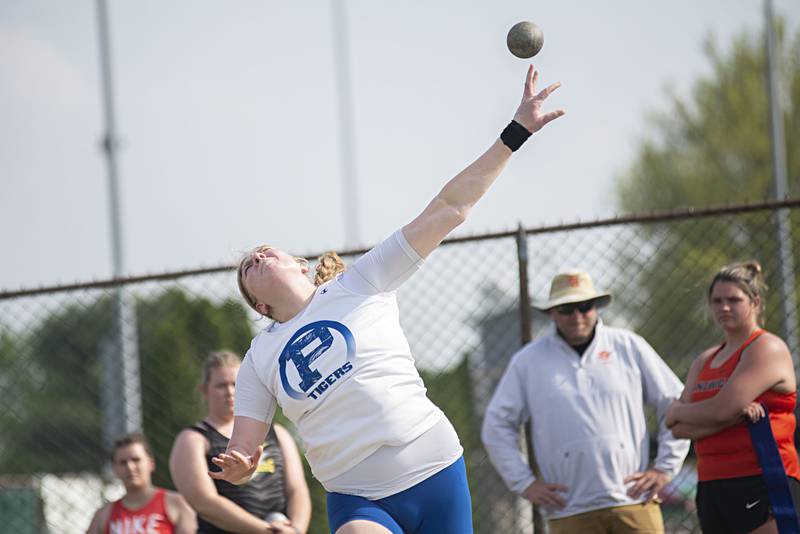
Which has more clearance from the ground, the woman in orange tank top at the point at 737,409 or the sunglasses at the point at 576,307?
the sunglasses at the point at 576,307

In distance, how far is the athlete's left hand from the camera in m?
5.58

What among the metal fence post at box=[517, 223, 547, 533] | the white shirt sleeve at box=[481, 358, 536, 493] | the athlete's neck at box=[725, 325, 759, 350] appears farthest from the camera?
the metal fence post at box=[517, 223, 547, 533]

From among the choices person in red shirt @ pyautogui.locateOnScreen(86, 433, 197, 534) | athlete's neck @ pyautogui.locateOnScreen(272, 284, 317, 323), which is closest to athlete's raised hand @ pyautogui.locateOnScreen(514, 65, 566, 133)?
athlete's neck @ pyautogui.locateOnScreen(272, 284, 317, 323)

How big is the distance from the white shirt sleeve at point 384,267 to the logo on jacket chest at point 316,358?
18cm

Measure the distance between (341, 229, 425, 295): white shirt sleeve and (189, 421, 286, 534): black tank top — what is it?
81.4 inches

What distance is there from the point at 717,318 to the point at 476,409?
254 inches

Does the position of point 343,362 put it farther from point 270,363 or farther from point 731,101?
point 731,101

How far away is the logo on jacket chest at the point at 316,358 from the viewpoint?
381cm

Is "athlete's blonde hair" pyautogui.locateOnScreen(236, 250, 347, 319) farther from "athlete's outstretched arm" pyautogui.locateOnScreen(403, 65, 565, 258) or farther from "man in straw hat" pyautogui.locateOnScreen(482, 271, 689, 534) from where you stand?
"man in straw hat" pyautogui.locateOnScreen(482, 271, 689, 534)

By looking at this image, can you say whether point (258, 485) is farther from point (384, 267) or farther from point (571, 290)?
point (384, 267)

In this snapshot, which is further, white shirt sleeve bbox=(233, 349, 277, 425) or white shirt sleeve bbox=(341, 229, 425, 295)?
white shirt sleeve bbox=(233, 349, 277, 425)

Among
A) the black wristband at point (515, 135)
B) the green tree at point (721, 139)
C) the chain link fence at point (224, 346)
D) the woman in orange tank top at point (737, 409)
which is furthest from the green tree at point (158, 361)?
the green tree at point (721, 139)

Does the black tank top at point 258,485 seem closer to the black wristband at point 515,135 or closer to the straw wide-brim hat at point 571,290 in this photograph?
the straw wide-brim hat at point 571,290

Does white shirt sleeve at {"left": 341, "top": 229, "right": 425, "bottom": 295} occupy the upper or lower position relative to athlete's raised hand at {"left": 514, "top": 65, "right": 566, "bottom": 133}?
lower
